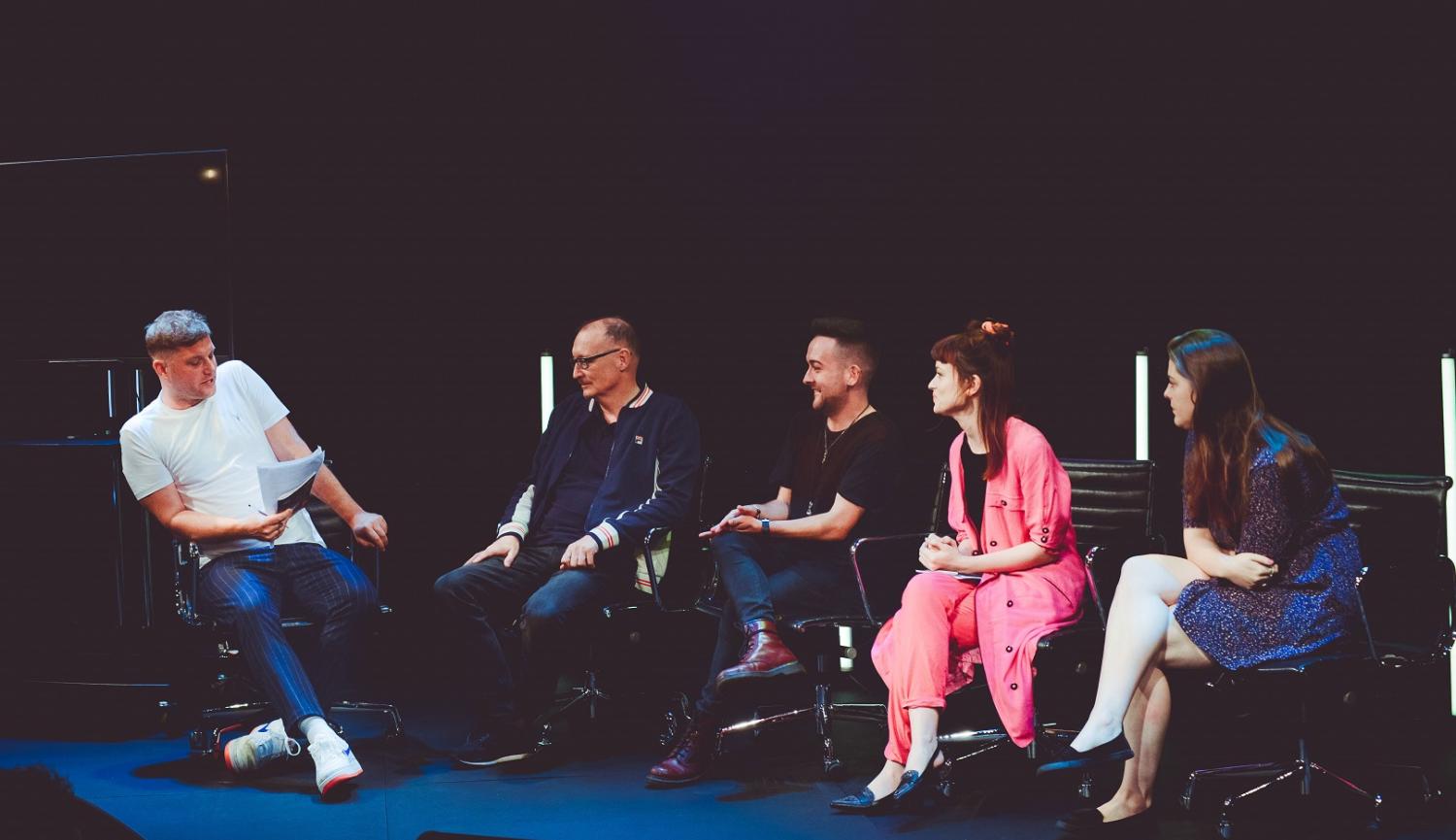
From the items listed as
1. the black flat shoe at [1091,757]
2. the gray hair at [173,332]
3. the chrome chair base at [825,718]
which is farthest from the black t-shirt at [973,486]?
the gray hair at [173,332]

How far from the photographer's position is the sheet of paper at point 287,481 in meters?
3.95

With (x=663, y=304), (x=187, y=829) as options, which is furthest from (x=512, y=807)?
(x=663, y=304)

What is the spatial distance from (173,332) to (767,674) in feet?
6.83

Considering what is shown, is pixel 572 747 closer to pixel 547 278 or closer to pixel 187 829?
pixel 187 829

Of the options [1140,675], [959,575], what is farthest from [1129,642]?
[959,575]

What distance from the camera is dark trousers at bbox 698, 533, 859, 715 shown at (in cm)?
402

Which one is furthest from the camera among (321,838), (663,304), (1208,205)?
(663,304)

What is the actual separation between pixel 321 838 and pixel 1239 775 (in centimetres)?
245

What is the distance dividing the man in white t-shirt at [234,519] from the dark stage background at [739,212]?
1.01 meters

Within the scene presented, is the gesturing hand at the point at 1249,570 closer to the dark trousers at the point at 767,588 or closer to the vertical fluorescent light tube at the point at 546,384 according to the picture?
the dark trousers at the point at 767,588

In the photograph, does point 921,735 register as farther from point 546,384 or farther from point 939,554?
point 546,384

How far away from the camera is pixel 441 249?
18.0 ft

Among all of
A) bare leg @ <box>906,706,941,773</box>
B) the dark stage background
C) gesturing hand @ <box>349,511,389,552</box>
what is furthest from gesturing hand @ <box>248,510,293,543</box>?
bare leg @ <box>906,706,941,773</box>

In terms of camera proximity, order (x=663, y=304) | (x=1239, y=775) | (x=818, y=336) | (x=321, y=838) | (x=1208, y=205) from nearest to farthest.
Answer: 1. (x=321, y=838)
2. (x=1239, y=775)
3. (x=818, y=336)
4. (x=1208, y=205)
5. (x=663, y=304)
